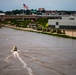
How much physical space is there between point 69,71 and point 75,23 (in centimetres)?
5104

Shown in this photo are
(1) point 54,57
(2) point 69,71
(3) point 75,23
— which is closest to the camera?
(2) point 69,71

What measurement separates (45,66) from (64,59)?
4170 mm

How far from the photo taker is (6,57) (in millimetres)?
28531

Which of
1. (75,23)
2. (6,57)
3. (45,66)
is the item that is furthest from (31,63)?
(75,23)

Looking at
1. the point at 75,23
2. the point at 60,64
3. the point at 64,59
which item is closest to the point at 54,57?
the point at 64,59

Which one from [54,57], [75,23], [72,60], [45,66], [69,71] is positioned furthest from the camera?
[75,23]

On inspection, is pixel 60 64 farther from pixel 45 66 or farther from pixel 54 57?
pixel 54 57

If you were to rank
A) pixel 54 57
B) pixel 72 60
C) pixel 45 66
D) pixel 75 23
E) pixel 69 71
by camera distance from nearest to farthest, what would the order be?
pixel 69 71 → pixel 45 66 → pixel 72 60 → pixel 54 57 → pixel 75 23

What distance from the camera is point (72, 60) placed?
27.7 metres

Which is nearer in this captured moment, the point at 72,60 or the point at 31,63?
the point at 31,63

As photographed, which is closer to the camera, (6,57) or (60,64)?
(60,64)

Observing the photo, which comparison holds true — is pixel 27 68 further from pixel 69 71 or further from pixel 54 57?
pixel 54 57

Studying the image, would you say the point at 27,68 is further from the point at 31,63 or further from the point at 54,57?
the point at 54,57

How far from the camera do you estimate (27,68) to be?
2347 centimetres
